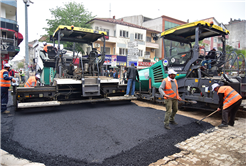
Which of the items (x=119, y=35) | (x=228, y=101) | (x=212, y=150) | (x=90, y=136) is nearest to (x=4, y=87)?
(x=90, y=136)

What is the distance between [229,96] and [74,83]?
4.27 metres

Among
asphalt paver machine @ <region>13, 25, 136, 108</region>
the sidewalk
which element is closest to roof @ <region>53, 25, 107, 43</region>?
asphalt paver machine @ <region>13, 25, 136, 108</region>

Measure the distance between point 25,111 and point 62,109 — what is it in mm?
1013

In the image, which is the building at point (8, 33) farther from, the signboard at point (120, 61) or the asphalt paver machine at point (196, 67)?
the asphalt paver machine at point (196, 67)

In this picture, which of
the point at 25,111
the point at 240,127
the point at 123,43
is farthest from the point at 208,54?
the point at 123,43

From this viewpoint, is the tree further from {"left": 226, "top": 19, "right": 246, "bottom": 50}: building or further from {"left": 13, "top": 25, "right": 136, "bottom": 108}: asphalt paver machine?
{"left": 226, "top": 19, "right": 246, "bottom": 50}: building

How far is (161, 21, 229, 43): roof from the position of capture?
18.2 ft

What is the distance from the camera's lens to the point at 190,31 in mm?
6141

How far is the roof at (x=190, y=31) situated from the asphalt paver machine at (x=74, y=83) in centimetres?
261

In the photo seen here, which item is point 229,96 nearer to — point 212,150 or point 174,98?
point 174,98

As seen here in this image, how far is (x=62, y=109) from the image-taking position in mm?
5438

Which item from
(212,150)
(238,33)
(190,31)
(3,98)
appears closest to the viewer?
(212,150)

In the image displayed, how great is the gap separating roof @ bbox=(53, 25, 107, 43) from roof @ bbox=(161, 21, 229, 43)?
2516 mm

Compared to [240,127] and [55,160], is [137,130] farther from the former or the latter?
[240,127]
